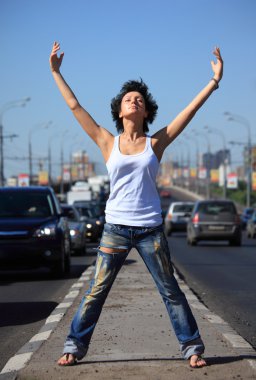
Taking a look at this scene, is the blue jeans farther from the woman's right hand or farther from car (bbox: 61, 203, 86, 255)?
car (bbox: 61, 203, 86, 255)

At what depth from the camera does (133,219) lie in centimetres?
730

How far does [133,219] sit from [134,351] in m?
1.43

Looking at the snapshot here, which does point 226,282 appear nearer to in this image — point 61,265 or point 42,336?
point 61,265

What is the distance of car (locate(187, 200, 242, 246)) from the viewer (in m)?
38.3

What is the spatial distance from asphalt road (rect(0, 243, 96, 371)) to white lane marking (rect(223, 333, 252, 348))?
5.87 feet

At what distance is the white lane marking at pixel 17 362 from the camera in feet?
25.7

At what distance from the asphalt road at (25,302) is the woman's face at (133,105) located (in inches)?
88.2

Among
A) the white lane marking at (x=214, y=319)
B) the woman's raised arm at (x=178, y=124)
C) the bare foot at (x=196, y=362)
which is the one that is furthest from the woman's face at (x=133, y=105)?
the white lane marking at (x=214, y=319)

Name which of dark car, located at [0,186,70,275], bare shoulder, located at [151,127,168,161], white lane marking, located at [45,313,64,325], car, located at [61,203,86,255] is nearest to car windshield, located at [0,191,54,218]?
dark car, located at [0,186,70,275]

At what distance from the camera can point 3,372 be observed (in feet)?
25.4

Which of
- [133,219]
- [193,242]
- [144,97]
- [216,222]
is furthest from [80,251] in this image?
[133,219]

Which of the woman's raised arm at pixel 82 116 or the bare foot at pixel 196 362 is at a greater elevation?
the woman's raised arm at pixel 82 116

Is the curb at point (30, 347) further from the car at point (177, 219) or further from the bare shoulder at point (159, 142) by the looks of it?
the car at point (177, 219)

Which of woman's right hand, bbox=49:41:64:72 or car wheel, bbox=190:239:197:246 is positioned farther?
car wheel, bbox=190:239:197:246
